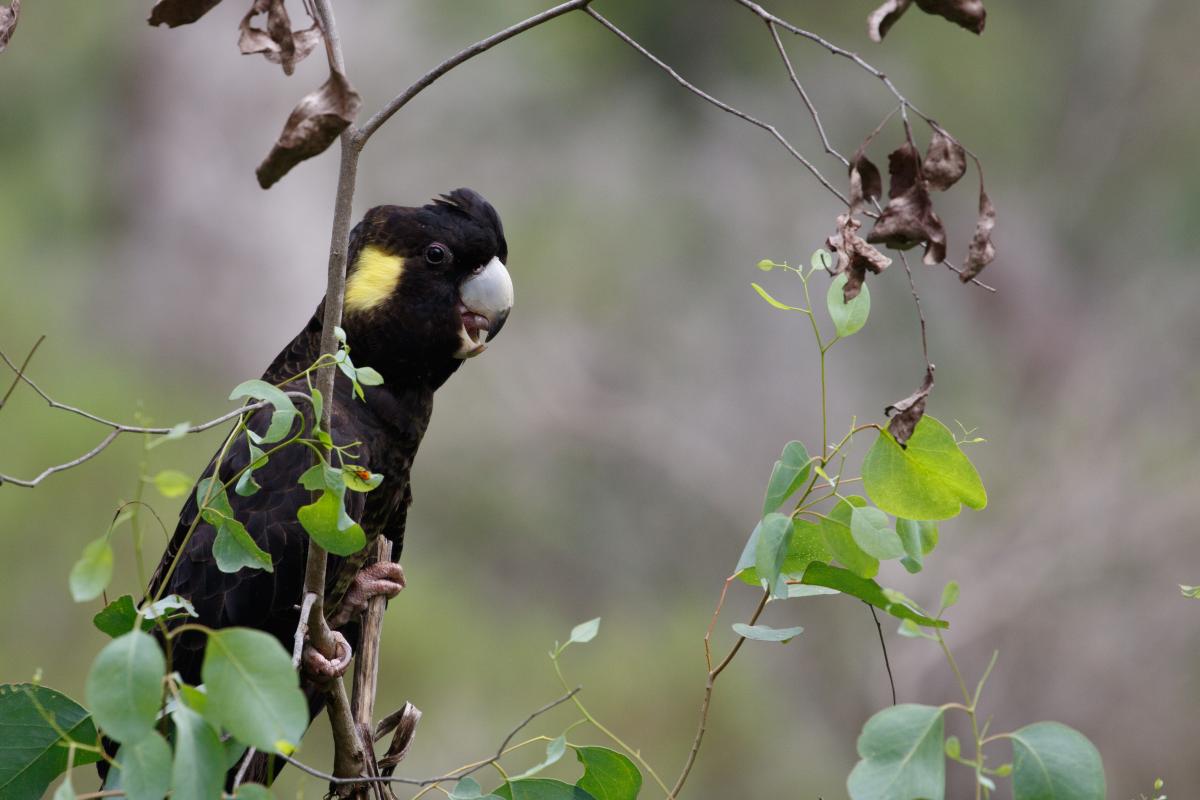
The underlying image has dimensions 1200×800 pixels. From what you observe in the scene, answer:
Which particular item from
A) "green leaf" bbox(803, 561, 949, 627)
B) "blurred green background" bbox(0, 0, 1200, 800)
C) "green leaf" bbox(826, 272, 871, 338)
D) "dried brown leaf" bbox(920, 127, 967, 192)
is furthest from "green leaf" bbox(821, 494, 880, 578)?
"blurred green background" bbox(0, 0, 1200, 800)

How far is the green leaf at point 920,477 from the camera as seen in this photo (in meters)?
0.89

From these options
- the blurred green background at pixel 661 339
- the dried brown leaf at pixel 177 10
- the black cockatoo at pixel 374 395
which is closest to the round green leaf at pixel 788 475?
the dried brown leaf at pixel 177 10

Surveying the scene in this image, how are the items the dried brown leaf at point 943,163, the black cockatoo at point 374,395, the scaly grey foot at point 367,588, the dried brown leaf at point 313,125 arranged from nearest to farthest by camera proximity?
the dried brown leaf at point 313,125, the dried brown leaf at point 943,163, the black cockatoo at point 374,395, the scaly grey foot at point 367,588

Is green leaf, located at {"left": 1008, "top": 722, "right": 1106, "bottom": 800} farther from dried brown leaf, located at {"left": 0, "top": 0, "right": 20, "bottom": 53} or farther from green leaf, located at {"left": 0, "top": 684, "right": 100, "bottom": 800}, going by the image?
dried brown leaf, located at {"left": 0, "top": 0, "right": 20, "bottom": 53}

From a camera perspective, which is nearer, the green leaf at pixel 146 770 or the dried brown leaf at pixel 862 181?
the green leaf at pixel 146 770

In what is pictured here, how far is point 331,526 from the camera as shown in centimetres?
87

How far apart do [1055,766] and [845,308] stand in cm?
36

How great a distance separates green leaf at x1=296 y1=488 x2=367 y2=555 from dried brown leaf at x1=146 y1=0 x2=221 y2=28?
0.36 meters

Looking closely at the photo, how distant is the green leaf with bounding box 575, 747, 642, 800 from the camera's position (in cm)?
100

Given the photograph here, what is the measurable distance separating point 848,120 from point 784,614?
8.51 ft

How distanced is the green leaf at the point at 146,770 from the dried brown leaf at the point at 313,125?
0.35 metres

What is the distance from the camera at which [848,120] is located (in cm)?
606

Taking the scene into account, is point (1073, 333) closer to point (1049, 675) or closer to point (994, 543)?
point (994, 543)

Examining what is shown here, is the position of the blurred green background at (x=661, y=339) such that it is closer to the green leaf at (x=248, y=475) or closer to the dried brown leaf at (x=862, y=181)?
the green leaf at (x=248, y=475)
